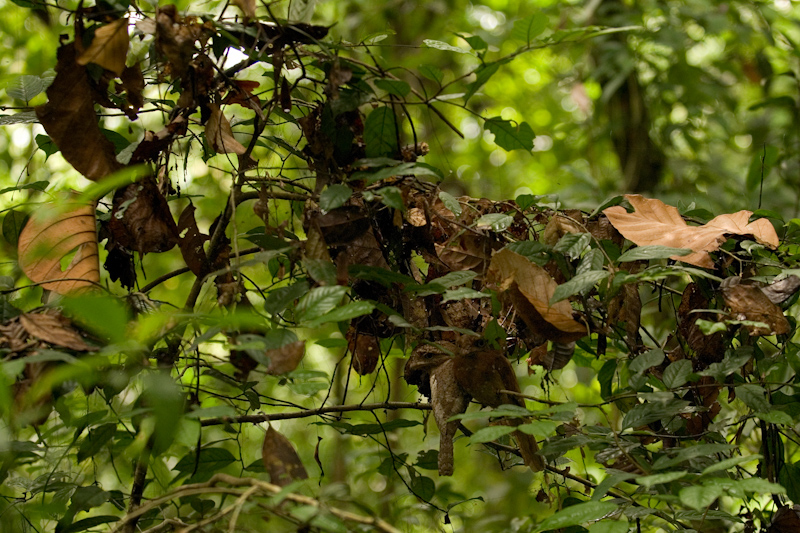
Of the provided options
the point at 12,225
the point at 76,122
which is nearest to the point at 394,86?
the point at 76,122

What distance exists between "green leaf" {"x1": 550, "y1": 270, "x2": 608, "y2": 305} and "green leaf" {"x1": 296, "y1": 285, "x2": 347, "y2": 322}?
25cm

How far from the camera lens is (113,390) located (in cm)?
80

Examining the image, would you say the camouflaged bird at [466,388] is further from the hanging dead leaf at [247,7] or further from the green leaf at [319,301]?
the hanging dead leaf at [247,7]

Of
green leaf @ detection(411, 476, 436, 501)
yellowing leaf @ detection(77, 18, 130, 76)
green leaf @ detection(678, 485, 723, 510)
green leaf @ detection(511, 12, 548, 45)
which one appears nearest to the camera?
green leaf @ detection(678, 485, 723, 510)

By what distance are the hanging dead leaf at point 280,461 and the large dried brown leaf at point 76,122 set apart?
0.39 m

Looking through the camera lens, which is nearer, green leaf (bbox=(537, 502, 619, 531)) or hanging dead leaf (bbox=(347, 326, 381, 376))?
green leaf (bbox=(537, 502, 619, 531))

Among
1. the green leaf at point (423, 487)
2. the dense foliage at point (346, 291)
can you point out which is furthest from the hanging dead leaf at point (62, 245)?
the green leaf at point (423, 487)

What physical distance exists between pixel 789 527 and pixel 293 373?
28.1 inches

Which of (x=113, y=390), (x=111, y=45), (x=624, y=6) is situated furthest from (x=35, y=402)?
(x=624, y=6)

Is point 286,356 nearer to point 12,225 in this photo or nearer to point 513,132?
point 513,132

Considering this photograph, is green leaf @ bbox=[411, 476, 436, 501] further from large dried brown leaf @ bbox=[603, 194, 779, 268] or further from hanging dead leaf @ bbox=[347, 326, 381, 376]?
large dried brown leaf @ bbox=[603, 194, 779, 268]

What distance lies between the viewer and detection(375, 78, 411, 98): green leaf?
0.84 metres

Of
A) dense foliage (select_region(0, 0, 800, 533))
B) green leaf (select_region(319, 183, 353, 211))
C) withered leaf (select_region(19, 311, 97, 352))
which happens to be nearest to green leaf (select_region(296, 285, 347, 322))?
dense foliage (select_region(0, 0, 800, 533))

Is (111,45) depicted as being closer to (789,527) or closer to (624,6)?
(789,527)
